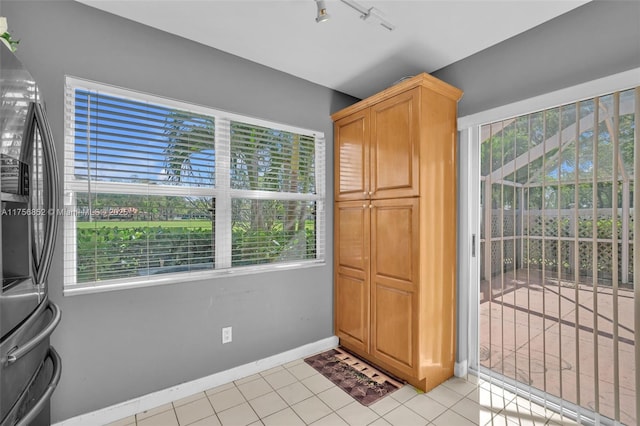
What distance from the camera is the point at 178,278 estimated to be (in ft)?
6.64

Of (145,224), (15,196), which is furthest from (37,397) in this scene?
(145,224)

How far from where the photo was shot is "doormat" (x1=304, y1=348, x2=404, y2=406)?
2096 mm

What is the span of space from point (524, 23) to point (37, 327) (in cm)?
302

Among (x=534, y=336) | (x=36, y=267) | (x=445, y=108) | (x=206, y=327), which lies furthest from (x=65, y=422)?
(x=445, y=108)

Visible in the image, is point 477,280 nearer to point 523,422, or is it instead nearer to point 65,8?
point 523,422

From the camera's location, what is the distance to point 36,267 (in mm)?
1176

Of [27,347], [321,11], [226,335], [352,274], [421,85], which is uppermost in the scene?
[321,11]

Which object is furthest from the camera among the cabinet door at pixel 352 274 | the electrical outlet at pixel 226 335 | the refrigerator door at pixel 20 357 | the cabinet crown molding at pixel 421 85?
Result: the cabinet door at pixel 352 274

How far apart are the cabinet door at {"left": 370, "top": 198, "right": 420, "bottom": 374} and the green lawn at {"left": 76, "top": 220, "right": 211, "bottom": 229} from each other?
53.6 inches

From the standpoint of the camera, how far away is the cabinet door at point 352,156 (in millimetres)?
2504

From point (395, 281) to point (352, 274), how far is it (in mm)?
507

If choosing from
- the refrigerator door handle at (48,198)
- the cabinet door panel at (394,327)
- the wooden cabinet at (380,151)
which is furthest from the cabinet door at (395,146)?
the refrigerator door handle at (48,198)

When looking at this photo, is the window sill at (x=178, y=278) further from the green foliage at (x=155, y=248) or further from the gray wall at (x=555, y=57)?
the gray wall at (x=555, y=57)

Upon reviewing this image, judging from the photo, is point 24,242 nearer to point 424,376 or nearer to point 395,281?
point 395,281
